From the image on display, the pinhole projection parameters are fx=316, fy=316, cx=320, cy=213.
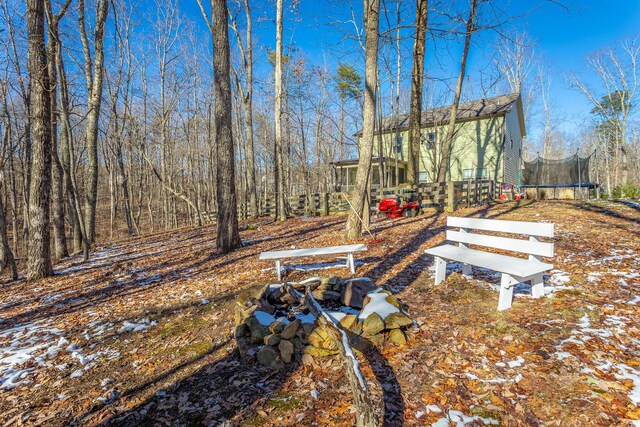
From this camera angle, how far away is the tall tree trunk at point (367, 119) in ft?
24.8

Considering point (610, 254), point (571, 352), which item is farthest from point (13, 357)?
point (610, 254)

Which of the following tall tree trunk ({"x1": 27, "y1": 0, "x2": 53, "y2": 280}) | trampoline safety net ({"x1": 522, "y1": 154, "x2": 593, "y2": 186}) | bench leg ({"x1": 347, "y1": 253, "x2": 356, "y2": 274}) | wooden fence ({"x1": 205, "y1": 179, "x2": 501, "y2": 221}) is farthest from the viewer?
trampoline safety net ({"x1": 522, "y1": 154, "x2": 593, "y2": 186})

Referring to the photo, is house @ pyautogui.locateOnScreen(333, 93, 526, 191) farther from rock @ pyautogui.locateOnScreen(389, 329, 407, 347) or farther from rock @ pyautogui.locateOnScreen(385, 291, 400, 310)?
rock @ pyautogui.locateOnScreen(389, 329, 407, 347)

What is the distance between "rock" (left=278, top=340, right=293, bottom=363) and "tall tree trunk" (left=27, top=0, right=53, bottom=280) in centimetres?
698

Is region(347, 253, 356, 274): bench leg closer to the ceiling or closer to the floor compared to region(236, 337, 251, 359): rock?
closer to the ceiling

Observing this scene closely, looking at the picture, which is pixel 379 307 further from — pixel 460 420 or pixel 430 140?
pixel 430 140

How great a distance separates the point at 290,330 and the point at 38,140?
7.50 metres

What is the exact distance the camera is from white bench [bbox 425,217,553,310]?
12.1 ft

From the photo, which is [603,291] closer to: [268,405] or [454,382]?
[454,382]

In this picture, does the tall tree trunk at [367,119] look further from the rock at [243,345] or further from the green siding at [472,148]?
the green siding at [472,148]

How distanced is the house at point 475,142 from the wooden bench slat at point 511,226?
15.5m

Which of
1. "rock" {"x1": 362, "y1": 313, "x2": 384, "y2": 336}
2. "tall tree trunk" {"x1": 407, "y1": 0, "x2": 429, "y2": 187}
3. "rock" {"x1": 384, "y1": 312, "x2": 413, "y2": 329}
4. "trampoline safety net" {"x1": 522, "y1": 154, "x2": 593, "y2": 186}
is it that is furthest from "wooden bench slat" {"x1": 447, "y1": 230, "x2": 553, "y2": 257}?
"trampoline safety net" {"x1": 522, "y1": 154, "x2": 593, "y2": 186}

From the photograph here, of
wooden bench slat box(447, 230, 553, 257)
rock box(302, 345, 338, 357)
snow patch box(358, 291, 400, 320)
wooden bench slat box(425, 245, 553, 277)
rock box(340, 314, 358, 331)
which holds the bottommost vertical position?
rock box(302, 345, 338, 357)

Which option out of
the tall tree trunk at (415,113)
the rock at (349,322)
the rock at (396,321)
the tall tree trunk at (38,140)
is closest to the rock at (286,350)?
the rock at (349,322)
